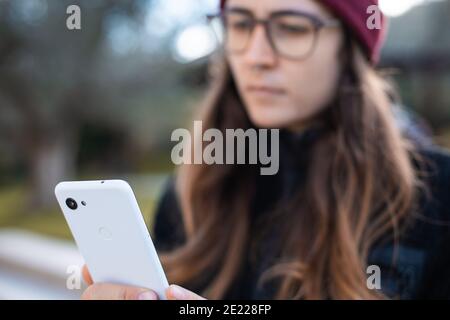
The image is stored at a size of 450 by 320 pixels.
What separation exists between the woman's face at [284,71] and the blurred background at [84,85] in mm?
3229

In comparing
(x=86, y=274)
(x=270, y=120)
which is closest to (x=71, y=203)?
(x=86, y=274)

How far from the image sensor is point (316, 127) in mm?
1342

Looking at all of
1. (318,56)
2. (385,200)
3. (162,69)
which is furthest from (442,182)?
(162,69)

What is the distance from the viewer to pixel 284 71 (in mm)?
1246

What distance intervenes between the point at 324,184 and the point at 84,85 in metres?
5.37

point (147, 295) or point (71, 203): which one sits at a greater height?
point (71, 203)

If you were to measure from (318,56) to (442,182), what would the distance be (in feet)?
1.22

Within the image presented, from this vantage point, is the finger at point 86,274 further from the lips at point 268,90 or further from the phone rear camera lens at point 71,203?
the lips at point 268,90

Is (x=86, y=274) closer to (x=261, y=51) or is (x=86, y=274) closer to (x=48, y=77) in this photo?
(x=261, y=51)

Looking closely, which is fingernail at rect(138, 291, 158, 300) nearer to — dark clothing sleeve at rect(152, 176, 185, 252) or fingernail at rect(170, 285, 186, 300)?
fingernail at rect(170, 285, 186, 300)

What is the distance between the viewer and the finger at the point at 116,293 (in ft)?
3.01

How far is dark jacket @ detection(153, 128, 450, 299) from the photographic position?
115cm

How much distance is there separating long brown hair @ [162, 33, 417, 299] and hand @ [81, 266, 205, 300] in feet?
1.22
